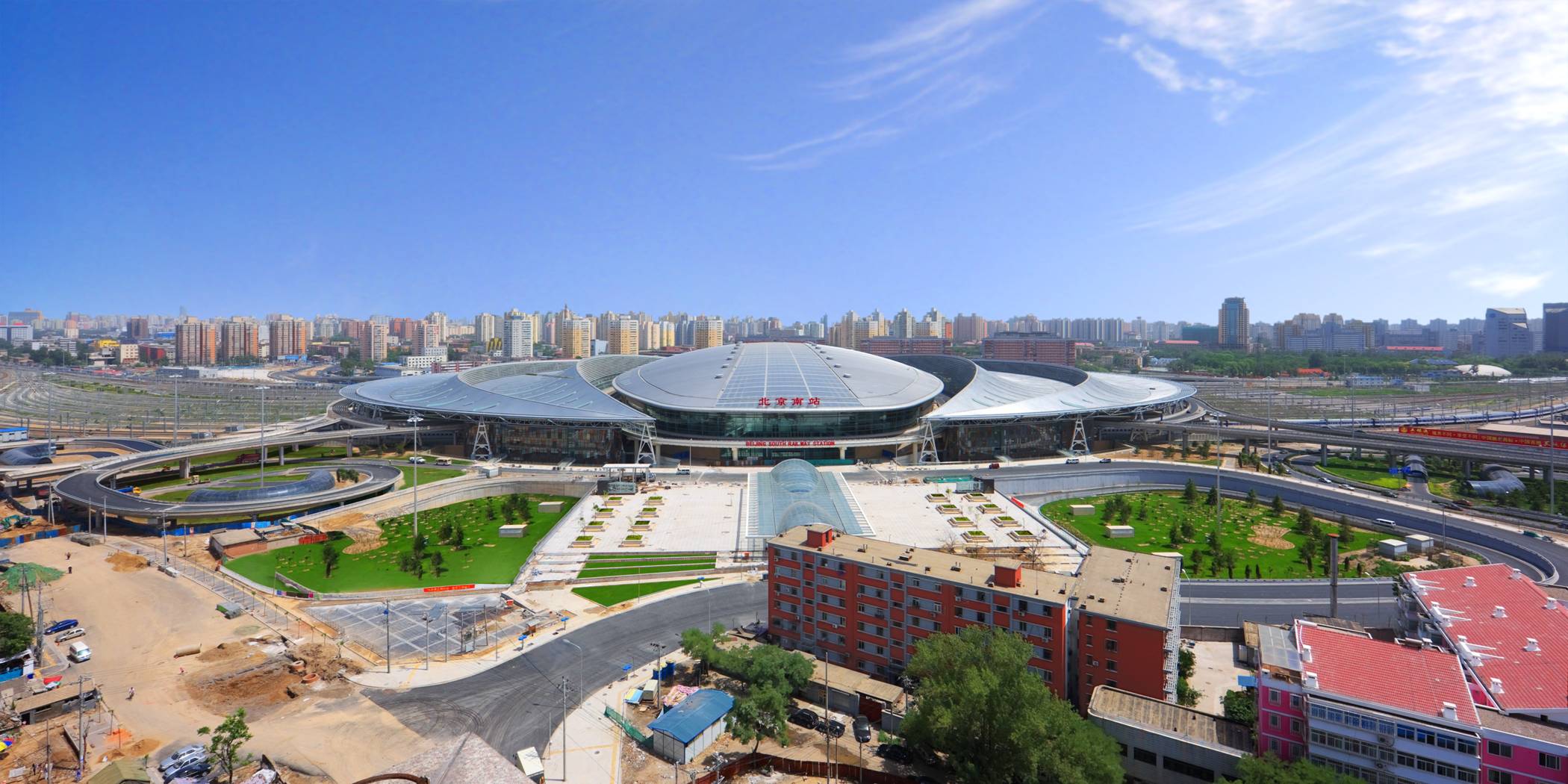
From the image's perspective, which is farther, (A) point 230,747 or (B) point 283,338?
(B) point 283,338

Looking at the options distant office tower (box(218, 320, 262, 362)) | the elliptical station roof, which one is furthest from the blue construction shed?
distant office tower (box(218, 320, 262, 362))

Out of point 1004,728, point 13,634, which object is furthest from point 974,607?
point 13,634

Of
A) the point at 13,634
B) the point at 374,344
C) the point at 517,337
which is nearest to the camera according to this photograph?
the point at 13,634

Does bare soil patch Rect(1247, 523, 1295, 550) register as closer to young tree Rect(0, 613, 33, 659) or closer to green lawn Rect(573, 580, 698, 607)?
green lawn Rect(573, 580, 698, 607)

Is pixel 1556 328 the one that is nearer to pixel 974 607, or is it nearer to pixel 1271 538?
pixel 1271 538

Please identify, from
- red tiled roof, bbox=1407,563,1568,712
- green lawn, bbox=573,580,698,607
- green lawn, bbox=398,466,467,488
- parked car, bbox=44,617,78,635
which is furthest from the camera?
green lawn, bbox=398,466,467,488

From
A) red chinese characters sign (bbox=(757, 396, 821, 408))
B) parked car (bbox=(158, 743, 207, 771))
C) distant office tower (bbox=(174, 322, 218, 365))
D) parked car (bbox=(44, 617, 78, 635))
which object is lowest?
parked car (bbox=(158, 743, 207, 771))

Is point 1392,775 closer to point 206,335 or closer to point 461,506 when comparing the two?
point 461,506
